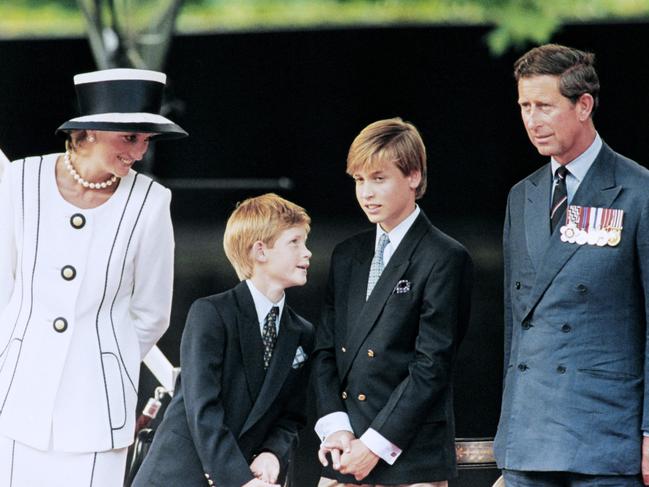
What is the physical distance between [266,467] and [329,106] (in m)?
11.5

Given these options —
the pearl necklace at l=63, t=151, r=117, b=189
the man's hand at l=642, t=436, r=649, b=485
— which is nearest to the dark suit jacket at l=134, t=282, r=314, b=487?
the pearl necklace at l=63, t=151, r=117, b=189

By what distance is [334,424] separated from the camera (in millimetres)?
3375

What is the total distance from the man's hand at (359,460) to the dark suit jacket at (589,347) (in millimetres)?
330

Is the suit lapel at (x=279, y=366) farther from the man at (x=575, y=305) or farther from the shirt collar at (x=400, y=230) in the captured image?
the man at (x=575, y=305)

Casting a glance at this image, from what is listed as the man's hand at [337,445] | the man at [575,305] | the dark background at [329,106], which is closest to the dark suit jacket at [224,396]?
the man's hand at [337,445]

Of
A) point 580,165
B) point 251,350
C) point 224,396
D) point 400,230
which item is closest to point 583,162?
point 580,165

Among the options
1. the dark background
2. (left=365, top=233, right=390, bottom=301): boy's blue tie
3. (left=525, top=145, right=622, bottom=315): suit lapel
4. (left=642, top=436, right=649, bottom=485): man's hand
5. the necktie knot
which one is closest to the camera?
(left=642, top=436, right=649, bottom=485): man's hand

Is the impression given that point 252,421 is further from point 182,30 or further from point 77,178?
point 182,30

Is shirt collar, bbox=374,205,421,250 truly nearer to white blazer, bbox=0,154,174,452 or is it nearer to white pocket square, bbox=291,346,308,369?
white pocket square, bbox=291,346,308,369

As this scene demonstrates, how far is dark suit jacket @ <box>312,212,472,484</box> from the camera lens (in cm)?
331

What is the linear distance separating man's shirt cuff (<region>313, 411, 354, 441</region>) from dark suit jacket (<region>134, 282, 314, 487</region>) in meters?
0.08

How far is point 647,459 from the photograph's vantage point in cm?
300

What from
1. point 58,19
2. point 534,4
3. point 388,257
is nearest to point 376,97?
point 534,4

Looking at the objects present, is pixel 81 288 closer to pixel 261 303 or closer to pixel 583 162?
pixel 261 303
